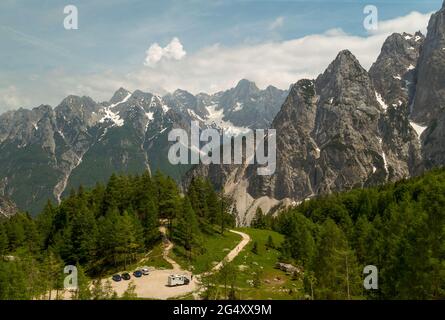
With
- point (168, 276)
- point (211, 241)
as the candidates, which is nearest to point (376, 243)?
point (168, 276)

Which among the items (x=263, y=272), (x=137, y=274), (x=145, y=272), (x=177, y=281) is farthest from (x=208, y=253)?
(x=177, y=281)

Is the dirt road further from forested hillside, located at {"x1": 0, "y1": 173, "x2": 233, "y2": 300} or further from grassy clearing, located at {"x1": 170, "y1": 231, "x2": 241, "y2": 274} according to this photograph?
forested hillside, located at {"x1": 0, "y1": 173, "x2": 233, "y2": 300}

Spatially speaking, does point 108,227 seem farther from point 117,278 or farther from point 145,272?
point 117,278

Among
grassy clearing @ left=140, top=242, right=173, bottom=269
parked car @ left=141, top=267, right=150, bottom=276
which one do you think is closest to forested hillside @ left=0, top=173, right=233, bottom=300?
grassy clearing @ left=140, top=242, right=173, bottom=269

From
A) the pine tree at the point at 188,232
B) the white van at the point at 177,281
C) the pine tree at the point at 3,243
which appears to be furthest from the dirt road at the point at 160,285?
the pine tree at the point at 3,243
